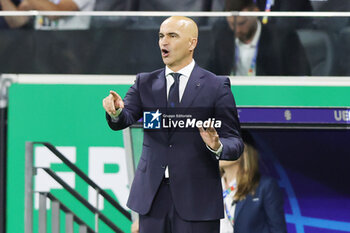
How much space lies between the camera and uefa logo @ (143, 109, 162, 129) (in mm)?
3766

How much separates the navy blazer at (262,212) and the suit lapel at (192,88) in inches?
84.6

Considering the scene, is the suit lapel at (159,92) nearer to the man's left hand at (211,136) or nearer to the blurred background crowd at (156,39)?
the man's left hand at (211,136)

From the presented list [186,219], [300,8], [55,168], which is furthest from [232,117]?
[55,168]

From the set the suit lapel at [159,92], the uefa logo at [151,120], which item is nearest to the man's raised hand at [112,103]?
the uefa logo at [151,120]

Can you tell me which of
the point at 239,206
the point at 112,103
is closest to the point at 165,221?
the point at 112,103

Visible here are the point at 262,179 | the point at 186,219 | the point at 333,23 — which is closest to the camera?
the point at 186,219

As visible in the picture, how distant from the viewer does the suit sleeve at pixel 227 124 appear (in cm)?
349

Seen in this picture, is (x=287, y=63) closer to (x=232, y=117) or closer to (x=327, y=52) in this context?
(x=327, y=52)

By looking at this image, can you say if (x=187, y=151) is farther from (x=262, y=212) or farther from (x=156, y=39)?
(x=262, y=212)

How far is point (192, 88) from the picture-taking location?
389cm

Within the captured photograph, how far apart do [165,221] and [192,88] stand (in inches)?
25.7

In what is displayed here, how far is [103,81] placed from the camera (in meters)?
5.91

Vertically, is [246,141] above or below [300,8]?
below

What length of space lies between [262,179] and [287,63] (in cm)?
87
